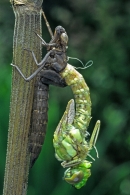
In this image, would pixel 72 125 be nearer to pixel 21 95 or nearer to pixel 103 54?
pixel 21 95

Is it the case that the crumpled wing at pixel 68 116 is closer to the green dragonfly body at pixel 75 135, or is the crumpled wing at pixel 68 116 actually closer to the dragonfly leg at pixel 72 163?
the green dragonfly body at pixel 75 135

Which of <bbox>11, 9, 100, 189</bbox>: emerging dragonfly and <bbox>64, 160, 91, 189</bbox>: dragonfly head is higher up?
<bbox>11, 9, 100, 189</bbox>: emerging dragonfly

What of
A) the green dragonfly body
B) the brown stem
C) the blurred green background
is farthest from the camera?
the blurred green background

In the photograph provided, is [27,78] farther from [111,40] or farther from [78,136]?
[111,40]

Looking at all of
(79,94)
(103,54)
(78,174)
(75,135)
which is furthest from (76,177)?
(103,54)

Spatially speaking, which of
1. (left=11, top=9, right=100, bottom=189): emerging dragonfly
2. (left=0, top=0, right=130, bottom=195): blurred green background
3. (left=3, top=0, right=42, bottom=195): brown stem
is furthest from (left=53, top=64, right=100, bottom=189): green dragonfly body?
(left=0, top=0, right=130, bottom=195): blurred green background

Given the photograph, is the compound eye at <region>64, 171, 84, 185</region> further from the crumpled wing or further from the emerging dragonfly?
the crumpled wing

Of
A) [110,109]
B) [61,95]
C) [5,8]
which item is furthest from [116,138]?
[5,8]

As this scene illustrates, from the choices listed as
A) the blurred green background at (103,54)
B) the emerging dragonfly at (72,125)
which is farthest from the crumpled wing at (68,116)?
the blurred green background at (103,54)
